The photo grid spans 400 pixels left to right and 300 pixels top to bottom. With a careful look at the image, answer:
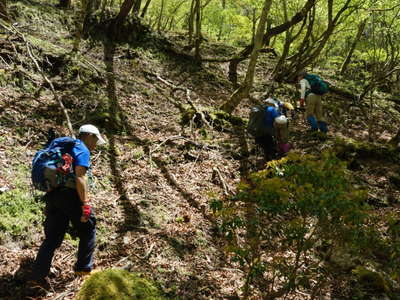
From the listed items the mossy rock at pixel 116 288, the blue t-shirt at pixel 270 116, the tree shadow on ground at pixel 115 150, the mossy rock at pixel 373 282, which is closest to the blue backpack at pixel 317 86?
the blue t-shirt at pixel 270 116

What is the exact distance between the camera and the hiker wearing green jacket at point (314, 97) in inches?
394

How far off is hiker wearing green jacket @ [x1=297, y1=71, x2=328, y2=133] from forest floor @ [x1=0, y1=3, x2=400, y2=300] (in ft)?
1.77

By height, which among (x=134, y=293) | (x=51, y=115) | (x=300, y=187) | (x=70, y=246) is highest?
(x=300, y=187)

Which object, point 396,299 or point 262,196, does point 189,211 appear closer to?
point 262,196

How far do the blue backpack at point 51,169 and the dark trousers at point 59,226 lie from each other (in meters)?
0.16

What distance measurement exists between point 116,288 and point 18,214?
2.44 m

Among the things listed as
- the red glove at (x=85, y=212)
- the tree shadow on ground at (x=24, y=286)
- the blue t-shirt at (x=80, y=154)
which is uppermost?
the blue t-shirt at (x=80, y=154)

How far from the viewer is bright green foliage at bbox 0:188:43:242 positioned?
4941mm

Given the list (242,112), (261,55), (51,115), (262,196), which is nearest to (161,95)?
(242,112)

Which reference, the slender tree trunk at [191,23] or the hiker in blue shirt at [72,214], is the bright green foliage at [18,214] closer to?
the hiker in blue shirt at [72,214]

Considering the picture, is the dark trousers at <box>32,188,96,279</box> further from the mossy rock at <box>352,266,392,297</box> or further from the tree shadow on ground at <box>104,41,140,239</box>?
the mossy rock at <box>352,266,392,297</box>

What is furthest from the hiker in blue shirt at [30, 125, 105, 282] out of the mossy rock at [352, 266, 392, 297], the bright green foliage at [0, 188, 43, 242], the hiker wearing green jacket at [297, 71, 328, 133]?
the hiker wearing green jacket at [297, 71, 328, 133]

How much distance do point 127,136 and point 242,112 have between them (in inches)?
201

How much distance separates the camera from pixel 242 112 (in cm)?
1266
